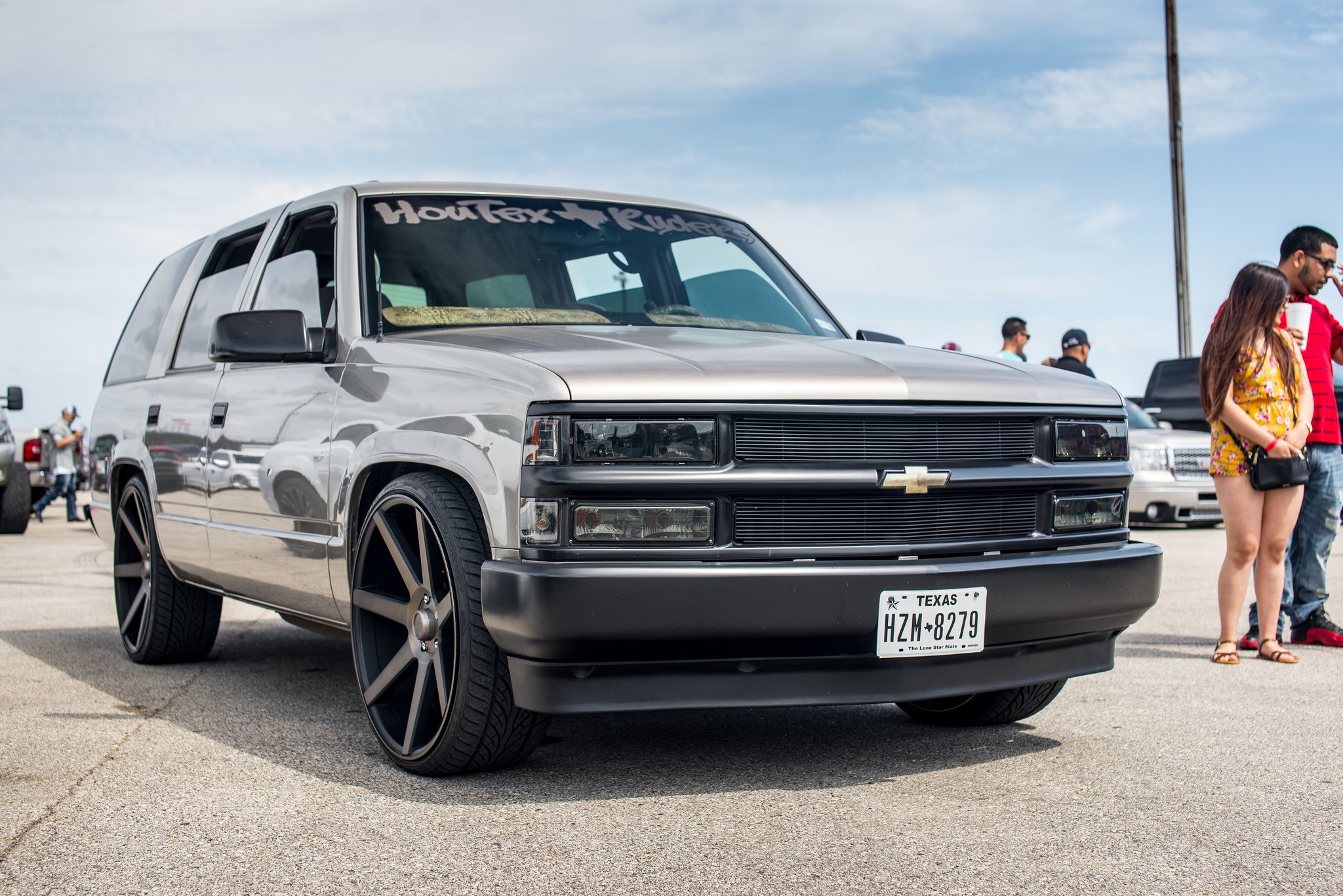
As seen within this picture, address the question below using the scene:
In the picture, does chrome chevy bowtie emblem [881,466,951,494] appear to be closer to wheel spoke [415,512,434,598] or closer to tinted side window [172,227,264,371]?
wheel spoke [415,512,434,598]

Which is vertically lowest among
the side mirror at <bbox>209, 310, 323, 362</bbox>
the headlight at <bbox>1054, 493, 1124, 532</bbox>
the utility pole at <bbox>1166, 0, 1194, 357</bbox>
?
the headlight at <bbox>1054, 493, 1124, 532</bbox>

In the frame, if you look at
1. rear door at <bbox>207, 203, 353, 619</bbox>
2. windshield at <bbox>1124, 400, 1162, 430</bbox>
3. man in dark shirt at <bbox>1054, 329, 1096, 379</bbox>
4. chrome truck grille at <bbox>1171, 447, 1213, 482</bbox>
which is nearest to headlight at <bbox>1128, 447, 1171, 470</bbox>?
chrome truck grille at <bbox>1171, 447, 1213, 482</bbox>

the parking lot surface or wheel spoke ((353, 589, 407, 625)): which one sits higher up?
wheel spoke ((353, 589, 407, 625))

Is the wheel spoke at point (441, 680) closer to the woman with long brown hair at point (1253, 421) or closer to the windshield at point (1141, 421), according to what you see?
the woman with long brown hair at point (1253, 421)

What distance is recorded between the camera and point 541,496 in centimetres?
332

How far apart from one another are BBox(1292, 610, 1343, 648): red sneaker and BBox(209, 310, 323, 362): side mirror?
4.86 m

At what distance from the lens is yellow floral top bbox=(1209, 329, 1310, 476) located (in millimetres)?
5852

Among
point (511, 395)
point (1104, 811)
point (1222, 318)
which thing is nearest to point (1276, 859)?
point (1104, 811)

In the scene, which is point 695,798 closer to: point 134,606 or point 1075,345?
point 134,606

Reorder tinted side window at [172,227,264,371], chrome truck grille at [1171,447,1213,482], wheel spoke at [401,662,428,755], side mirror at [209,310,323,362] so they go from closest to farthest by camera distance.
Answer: wheel spoke at [401,662,428,755] < side mirror at [209,310,323,362] < tinted side window at [172,227,264,371] < chrome truck grille at [1171,447,1213,482]

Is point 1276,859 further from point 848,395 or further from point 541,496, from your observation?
point 541,496

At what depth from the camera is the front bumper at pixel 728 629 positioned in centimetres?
329

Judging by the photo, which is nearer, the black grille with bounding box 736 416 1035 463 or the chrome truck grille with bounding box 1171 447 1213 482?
the black grille with bounding box 736 416 1035 463

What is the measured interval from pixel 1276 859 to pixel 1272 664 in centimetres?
312
